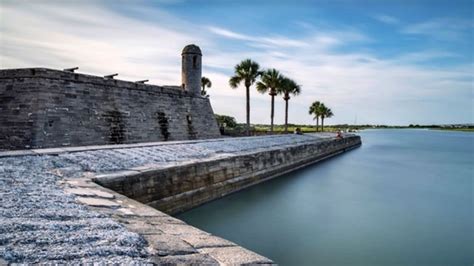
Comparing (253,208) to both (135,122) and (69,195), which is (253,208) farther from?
(135,122)

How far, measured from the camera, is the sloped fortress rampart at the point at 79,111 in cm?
1115

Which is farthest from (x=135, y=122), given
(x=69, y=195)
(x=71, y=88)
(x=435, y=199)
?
(x=435, y=199)

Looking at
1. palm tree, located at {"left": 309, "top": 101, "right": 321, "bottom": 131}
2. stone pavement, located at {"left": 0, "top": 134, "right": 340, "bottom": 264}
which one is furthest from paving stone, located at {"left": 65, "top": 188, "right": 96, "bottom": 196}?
palm tree, located at {"left": 309, "top": 101, "right": 321, "bottom": 131}

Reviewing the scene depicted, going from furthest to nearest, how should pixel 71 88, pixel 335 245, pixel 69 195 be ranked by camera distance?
1. pixel 71 88
2. pixel 335 245
3. pixel 69 195

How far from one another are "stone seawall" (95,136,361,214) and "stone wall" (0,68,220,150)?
573 cm

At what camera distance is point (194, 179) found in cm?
833

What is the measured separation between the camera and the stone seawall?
21.1ft

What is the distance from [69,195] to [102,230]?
1.59 meters

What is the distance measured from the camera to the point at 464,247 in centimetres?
651

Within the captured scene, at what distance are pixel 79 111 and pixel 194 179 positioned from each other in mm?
6680

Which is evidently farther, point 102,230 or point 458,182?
point 458,182

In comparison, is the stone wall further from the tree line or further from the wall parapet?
the tree line

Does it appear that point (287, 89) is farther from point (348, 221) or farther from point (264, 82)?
point (348, 221)

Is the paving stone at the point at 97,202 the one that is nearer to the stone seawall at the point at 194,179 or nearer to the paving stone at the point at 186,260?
the stone seawall at the point at 194,179
